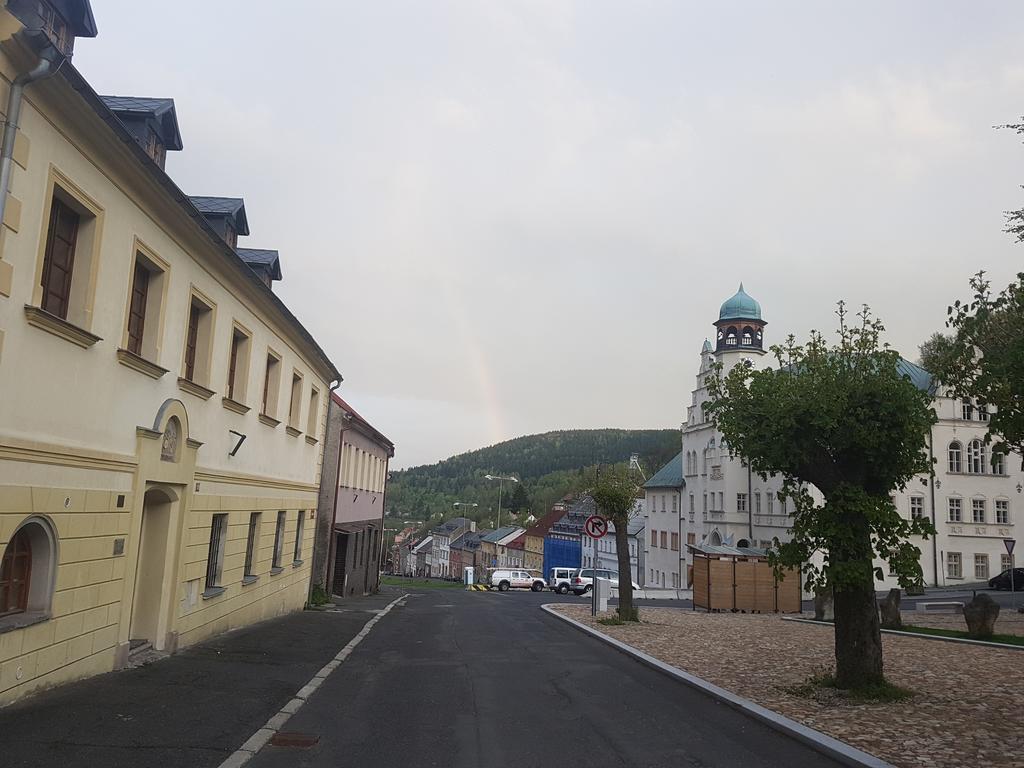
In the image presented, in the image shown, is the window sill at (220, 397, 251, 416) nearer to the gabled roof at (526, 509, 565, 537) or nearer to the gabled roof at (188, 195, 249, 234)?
the gabled roof at (188, 195, 249, 234)

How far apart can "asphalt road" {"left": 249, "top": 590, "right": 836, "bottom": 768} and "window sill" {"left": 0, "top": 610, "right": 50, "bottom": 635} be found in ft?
9.28

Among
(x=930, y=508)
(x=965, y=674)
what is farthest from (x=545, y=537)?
(x=965, y=674)

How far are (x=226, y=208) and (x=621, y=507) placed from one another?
13.4 m

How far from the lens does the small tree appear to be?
21.5m

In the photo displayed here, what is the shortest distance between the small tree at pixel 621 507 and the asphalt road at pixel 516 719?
6946mm

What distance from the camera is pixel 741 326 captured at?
6025 centimetres

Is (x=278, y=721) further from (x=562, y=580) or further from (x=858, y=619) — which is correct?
(x=562, y=580)

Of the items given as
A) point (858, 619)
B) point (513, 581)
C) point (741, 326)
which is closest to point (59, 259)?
point (858, 619)

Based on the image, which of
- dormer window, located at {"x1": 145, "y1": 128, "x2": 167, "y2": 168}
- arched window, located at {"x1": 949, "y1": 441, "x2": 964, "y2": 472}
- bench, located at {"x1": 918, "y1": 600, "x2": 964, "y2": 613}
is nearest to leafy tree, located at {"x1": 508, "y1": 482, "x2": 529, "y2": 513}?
arched window, located at {"x1": 949, "y1": 441, "x2": 964, "y2": 472}

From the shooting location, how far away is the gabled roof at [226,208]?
15.7 metres

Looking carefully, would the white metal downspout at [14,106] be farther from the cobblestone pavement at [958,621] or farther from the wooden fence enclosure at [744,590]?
the wooden fence enclosure at [744,590]

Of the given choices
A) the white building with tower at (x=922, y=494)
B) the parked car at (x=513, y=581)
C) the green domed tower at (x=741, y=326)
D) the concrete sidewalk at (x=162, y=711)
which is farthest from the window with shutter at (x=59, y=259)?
the green domed tower at (x=741, y=326)

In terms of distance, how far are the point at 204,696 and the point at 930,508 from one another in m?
48.6

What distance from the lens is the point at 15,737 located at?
6754 millimetres
